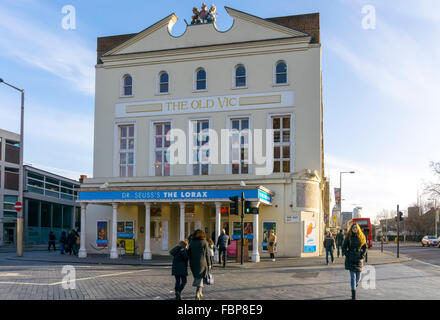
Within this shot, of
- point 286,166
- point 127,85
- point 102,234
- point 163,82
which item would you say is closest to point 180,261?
point 286,166

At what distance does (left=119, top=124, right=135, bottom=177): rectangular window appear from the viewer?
3172 cm

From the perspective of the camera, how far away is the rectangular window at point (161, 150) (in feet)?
101

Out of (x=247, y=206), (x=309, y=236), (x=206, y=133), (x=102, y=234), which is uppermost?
(x=206, y=133)

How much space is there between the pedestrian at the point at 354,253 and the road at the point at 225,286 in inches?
22.5

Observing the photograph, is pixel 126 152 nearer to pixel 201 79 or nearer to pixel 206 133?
pixel 206 133

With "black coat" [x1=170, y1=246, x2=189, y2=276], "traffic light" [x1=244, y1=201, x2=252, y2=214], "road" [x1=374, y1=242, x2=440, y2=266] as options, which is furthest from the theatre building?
"black coat" [x1=170, y1=246, x2=189, y2=276]

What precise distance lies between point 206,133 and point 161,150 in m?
3.24

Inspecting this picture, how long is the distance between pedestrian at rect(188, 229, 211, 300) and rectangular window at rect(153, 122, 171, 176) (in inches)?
767

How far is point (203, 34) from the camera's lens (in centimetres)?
3116

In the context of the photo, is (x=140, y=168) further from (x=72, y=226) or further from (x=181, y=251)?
(x=72, y=226)

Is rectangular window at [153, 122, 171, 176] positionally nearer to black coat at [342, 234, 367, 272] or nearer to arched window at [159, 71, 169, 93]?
arched window at [159, 71, 169, 93]

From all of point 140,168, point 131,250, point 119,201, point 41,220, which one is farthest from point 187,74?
point 41,220

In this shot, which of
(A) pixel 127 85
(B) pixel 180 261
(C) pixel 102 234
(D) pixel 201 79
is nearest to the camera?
(B) pixel 180 261

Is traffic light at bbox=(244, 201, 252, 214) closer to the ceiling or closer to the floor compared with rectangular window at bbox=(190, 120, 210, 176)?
closer to the floor
